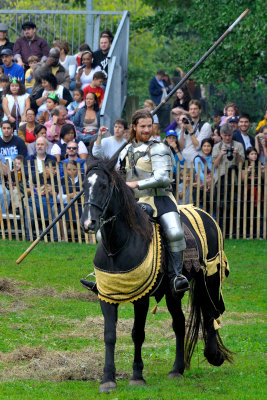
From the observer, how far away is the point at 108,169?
791 cm

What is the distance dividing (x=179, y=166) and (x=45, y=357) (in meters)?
8.34

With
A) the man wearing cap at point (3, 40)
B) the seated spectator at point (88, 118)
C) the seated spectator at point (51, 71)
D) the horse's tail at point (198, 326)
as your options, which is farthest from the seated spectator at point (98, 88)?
the horse's tail at point (198, 326)

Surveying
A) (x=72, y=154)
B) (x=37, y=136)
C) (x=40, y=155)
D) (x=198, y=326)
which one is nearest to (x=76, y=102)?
(x=37, y=136)

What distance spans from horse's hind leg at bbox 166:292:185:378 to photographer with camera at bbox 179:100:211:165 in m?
8.70

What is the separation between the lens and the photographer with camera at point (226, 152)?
17297mm

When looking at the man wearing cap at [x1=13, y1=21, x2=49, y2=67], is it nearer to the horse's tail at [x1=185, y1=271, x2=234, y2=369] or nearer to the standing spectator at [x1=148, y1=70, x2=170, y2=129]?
the standing spectator at [x1=148, y1=70, x2=170, y2=129]

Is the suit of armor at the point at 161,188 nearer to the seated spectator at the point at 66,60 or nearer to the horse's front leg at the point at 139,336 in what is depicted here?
the horse's front leg at the point at 139,336

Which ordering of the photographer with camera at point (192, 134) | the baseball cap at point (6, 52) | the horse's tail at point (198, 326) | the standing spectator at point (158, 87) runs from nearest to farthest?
1. the horse's tail at point (198, 326)
2. the photographer with camera at point (192, 134)
3. the baseball cap at point (6, 52)
4. the standing spectator at point (158, 87)

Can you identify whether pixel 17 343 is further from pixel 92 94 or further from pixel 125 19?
pixel 125 19

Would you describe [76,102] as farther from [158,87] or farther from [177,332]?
[177,332]

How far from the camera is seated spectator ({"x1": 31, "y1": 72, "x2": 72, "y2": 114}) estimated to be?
64.6ft

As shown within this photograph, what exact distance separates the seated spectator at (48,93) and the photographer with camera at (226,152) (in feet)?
14.1

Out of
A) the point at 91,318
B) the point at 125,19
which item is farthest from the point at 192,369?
the point at 125,19

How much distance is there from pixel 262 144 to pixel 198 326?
329 inches
